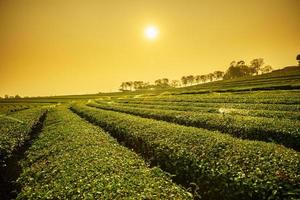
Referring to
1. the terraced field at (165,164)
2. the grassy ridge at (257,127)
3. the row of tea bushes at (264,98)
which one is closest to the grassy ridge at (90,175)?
the terraced field at (165,164)

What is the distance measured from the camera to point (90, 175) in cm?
1275

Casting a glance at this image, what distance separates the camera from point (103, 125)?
106ft

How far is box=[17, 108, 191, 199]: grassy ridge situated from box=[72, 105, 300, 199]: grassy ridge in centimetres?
199

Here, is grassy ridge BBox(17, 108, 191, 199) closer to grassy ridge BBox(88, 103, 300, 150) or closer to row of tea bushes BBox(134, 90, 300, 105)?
grassy ridge BBox(88, 103, 300, 150)

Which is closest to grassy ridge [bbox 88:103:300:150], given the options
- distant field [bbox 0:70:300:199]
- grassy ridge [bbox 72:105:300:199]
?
distant field [bbox 0:70:300:199]

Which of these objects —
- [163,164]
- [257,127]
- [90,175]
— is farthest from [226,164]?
[257,127]

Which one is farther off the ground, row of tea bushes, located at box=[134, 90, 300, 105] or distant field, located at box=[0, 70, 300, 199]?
row of tea bushes, located at box=[134, 90, 300, 105]

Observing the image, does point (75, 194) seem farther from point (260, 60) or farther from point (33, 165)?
point (260, 60)

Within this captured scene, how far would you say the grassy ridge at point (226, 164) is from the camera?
1007 cm

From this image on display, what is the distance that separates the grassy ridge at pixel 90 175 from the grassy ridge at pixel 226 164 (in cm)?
199

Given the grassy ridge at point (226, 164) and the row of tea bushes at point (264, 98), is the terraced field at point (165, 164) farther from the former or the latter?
the row of tea bushes at point (264, 98)

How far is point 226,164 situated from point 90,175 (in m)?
7.20

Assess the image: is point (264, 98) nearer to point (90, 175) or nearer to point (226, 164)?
point (226, 164)

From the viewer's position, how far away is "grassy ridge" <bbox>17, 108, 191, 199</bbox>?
419 inches
